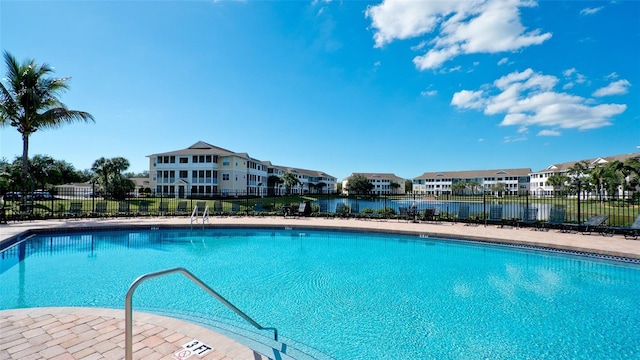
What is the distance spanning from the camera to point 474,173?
89812 millimetres

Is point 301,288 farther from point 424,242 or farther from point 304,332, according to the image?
point 424,242

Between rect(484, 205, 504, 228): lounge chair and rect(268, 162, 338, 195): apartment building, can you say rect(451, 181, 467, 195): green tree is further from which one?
rect(484, 205, 504, 228): lounge chair

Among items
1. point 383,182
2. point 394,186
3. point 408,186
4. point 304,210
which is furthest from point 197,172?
point 408,186

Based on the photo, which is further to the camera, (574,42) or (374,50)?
(374,50)

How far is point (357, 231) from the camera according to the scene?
12.5m

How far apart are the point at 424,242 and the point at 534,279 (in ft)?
13.9

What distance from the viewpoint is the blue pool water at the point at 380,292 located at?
160 inches

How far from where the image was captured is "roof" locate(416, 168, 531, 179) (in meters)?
84.6

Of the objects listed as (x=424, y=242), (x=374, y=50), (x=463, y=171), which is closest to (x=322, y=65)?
(x=374, y=50)

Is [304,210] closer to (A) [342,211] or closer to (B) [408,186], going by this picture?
(A) [342,211]

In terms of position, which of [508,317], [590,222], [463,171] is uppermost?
[463,171]

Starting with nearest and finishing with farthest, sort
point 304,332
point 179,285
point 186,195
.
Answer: point 304,332, point 179,285, point 186,195

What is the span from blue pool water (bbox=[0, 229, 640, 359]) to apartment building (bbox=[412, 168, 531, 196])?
73.2 m

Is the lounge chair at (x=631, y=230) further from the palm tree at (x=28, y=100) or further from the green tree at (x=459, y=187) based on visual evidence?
the green tree at (x=459, y=187)
